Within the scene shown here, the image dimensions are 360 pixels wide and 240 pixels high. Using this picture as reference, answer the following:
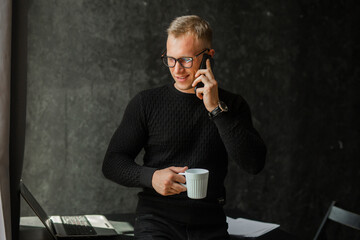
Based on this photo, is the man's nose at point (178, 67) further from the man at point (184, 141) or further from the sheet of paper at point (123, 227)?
the sheet of paper at point (123, 227)

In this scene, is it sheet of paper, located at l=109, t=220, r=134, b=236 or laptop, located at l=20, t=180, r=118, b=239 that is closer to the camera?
laptop, located at l=20, t=180, r=118, b=239

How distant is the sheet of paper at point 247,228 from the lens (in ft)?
5.47

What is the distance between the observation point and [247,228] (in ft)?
5.68

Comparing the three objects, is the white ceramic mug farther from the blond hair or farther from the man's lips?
the blond hair

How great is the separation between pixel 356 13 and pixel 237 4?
93 cm

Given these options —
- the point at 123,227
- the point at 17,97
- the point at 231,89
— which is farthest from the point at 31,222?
the point at 231,89

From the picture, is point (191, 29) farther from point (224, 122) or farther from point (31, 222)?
point (31, 222)

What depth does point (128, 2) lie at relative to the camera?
8.39ft

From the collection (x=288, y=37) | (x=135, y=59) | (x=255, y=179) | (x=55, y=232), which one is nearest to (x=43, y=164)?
(x=135, y=59)

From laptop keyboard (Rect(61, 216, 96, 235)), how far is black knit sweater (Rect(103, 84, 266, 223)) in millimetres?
212

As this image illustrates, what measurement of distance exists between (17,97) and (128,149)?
1.47ft

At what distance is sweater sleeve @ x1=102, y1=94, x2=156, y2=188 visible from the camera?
151 cm

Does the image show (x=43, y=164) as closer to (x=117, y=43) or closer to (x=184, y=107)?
(x=117, y=43)

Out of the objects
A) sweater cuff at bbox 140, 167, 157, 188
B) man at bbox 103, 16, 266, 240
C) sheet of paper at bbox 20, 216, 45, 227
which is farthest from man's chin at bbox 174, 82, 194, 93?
sheet of paper at bbox 20, 216, 45, 227
